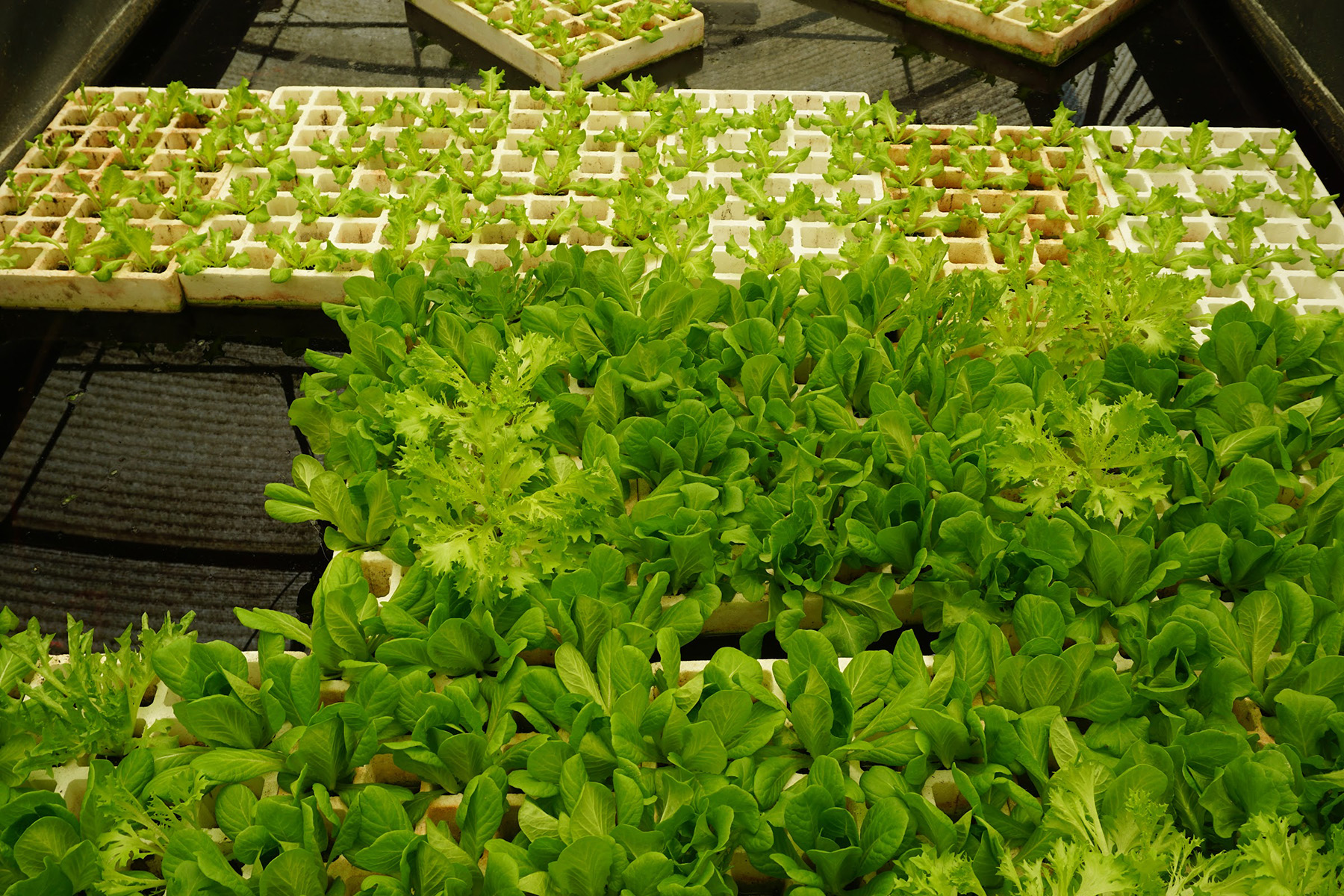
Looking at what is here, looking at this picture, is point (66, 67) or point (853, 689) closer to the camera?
point (853, 689)

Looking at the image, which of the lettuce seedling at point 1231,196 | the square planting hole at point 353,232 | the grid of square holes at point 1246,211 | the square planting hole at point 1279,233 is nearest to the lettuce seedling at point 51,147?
the square planting hole at point 353,232

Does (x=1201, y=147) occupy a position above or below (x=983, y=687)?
above

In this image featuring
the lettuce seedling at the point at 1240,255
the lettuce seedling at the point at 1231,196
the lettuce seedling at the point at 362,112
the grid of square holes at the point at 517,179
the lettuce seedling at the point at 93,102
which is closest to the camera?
the lettuce seedling at the point at 1240,255

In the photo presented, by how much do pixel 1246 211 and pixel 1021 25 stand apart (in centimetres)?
118

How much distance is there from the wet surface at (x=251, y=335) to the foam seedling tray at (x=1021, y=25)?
1.9 inches

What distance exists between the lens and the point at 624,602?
1809 millimetres

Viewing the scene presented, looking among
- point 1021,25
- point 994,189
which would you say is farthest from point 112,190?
point 1021,25

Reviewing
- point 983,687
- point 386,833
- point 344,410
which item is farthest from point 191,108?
point 983,687

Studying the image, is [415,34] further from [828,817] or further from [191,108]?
[828,817]

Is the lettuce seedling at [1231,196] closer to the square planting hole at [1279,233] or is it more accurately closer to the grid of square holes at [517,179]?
the square planting hole at [1279,233]

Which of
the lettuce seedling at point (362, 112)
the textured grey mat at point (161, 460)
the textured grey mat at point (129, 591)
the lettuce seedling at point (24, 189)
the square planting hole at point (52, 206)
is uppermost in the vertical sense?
the lettuce seedling at point (362, 112)

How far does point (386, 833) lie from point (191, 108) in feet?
8.73

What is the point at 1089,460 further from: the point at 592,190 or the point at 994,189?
the point at 592,190

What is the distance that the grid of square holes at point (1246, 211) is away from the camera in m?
2.69
